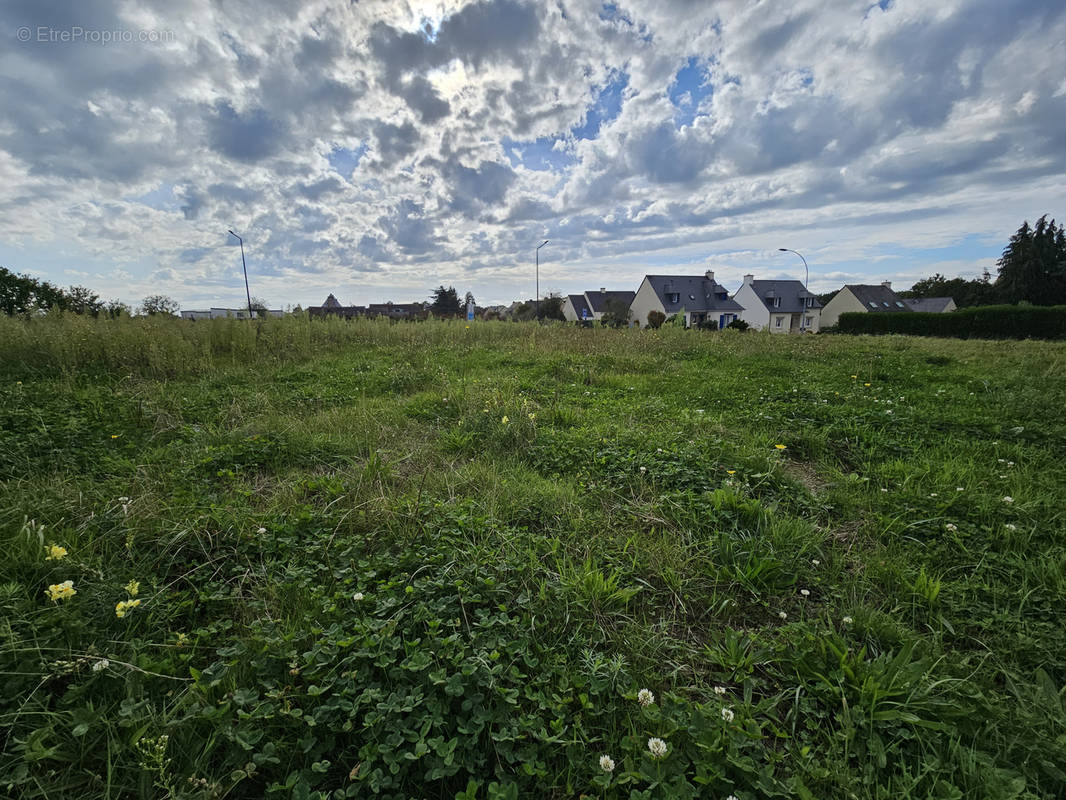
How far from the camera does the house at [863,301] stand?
49031 millimetres

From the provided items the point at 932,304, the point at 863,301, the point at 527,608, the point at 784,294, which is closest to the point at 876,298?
the point at 863,301

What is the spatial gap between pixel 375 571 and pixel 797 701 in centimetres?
187

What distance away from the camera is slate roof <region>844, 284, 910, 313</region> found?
160 feet

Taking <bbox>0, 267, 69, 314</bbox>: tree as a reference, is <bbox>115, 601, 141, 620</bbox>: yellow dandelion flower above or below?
below

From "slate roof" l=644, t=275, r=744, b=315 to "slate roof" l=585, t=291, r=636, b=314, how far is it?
6637 millimetres

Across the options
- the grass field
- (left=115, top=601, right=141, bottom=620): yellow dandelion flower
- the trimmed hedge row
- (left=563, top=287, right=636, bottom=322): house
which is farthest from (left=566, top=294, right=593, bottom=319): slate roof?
(left=115, top=601, right=141, bottom=620): yellow dandelion flower

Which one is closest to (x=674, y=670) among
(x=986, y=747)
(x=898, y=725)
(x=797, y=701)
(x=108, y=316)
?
(x=797, y=701)

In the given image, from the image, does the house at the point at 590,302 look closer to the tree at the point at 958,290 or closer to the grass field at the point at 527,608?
the tree at the point at 958,290

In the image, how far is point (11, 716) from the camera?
4.32 ft

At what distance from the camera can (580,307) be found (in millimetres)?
59875

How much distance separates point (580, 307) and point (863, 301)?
111 ft

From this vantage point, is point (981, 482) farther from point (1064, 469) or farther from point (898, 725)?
point (898, 725)

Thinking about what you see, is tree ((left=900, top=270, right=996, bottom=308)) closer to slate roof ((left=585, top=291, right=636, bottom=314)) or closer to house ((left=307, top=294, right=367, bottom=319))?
slate roof ((left=585, top=291, right=636, bottom=314))

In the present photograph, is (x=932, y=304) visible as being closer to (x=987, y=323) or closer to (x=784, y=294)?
(x=784, y=294)
